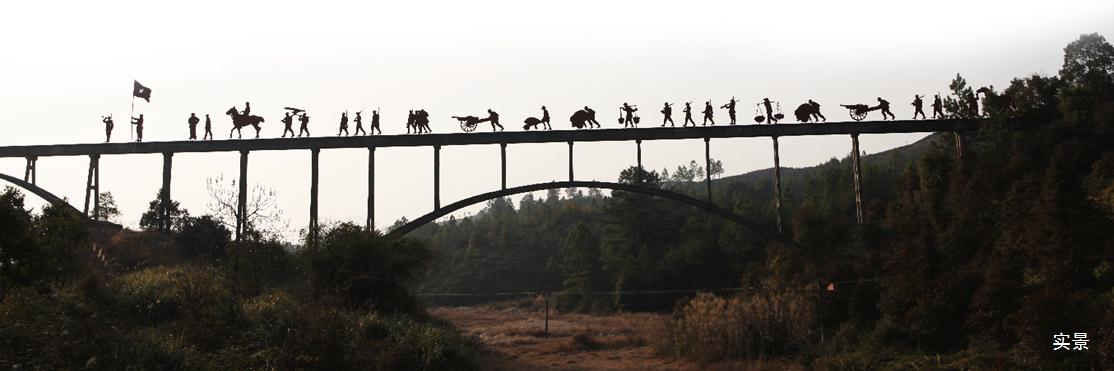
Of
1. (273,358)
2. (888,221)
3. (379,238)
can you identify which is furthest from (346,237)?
(888,221)

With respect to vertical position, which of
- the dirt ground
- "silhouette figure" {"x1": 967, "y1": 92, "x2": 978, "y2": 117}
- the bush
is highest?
"silhouette figure" {"x1": 967, "y1": 92, "x2": 978, "y2": 117}

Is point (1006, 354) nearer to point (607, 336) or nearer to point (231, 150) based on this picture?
point (607, 336)

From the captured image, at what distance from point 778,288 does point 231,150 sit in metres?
20.2

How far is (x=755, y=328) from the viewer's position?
27.4m

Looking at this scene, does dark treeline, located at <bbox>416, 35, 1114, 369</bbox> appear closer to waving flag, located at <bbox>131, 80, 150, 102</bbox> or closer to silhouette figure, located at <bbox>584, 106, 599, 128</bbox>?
silhouette figure, located at <bbox>584, 106, 599, 128</bbox>

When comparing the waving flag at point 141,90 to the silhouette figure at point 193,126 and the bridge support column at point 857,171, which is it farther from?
the bridge support column at point 857,171

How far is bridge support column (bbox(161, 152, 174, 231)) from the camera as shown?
1267 inches

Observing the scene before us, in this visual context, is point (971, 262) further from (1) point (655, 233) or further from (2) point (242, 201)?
(1) point (655, 233)

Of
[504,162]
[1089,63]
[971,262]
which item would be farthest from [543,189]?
[1089,63]

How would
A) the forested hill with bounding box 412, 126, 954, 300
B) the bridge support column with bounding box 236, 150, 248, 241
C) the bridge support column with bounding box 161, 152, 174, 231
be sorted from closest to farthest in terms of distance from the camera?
the bridge support column with bounding box 236, 150, 248, 241 → the bridge support column with bounding box 161, 152, 174, 231 → the forested hill with bounding box 412, 126, 954, 300

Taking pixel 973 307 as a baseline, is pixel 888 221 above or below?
above

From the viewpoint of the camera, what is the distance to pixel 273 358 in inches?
660

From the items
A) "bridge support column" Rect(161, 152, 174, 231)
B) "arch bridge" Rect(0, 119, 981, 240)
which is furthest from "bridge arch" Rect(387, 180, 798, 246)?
"bridge support column" Rect(161, 152, 174, 231)

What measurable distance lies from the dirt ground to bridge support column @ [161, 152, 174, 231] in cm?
1239
